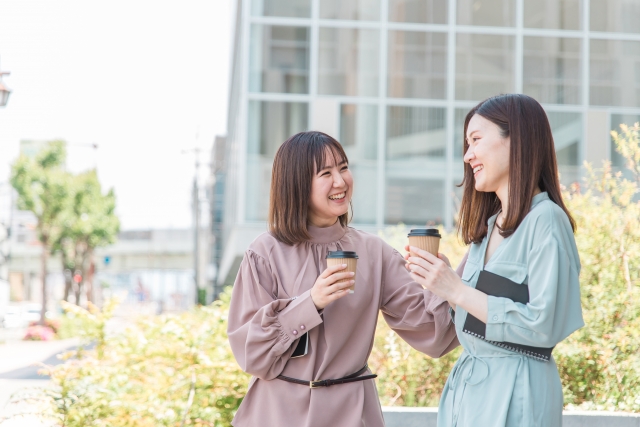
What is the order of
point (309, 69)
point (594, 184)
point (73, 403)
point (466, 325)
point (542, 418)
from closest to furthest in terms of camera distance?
1. point (542, 418)
2. point (466, 325)
3. point (73, 403)
4. point (594, 184)
5. point (309, 69)

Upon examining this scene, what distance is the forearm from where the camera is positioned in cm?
188

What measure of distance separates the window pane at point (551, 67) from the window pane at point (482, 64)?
32 centimetres

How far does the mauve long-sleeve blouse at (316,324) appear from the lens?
7.53 feet

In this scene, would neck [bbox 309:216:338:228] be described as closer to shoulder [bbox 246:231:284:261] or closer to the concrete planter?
shoulder [bbox 246:231:284:261]

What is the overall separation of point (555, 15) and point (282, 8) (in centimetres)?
483

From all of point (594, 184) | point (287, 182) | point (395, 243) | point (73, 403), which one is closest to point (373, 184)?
point (395, 243)

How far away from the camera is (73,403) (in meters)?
4.62

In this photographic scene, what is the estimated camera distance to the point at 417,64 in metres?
13.3

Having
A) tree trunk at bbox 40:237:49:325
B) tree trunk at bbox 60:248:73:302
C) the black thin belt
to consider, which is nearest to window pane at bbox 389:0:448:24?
the black thin belt

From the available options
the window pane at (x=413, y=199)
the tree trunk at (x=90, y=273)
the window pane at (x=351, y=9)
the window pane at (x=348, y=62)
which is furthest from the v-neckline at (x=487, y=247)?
the tree trunk at (x=90, y=273)

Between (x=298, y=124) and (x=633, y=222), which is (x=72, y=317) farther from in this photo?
(x=298, y=124)

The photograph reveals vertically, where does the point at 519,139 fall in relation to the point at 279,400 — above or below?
above

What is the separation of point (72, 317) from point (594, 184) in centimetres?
419

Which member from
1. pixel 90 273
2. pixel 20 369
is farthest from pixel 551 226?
pixel 90 273
